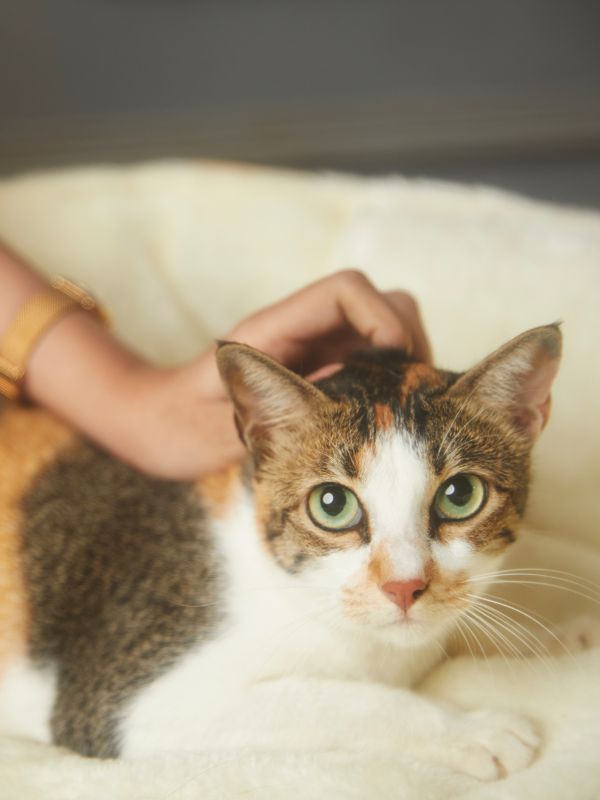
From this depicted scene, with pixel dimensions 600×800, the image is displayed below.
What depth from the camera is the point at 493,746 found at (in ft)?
2.82

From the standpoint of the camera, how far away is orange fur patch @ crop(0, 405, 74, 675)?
113cm

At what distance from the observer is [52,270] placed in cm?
164

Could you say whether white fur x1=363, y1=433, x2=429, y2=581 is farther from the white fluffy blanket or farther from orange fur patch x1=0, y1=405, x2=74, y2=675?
orange fur patch x1=0, y1=405, x2=74, y2=675

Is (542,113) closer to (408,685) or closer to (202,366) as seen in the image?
(202,366)

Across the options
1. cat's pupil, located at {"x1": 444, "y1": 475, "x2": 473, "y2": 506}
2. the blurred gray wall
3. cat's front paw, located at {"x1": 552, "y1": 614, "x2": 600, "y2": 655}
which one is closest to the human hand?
cat's pupil, located at {"x1": 444, "y1": 475, "x2": 473, "y2": 506}

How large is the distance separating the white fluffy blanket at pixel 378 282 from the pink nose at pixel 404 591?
0.16 metres

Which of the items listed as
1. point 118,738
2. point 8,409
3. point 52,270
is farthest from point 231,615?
point 52,270

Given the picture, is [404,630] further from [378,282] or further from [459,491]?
[378,282]

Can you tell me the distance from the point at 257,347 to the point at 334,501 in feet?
0.87

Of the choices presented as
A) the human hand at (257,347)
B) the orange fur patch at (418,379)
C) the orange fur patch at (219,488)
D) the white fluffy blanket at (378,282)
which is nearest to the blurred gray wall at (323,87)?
the white fluffy blanket at (378,282)

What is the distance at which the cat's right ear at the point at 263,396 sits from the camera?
0.86 meters

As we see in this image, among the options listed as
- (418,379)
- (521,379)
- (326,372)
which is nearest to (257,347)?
(326,372)

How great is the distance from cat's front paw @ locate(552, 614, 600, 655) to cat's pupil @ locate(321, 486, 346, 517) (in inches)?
12.4

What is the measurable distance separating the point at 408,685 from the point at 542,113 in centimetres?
210
